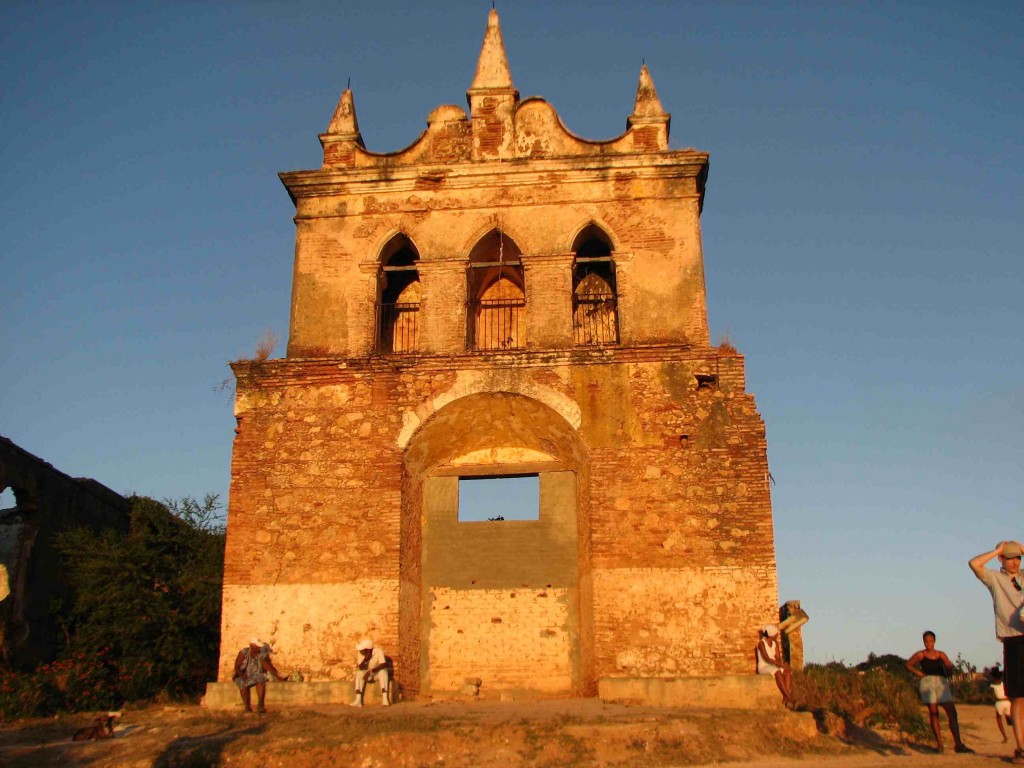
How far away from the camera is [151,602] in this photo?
15594 millimetres

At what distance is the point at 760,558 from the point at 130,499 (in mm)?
13708

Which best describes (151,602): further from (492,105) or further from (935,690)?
(935,690)

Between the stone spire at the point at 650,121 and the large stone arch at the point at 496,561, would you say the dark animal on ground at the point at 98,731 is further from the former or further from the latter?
the stone spire at the point at 650,121

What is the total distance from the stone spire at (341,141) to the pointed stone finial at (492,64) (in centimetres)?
196

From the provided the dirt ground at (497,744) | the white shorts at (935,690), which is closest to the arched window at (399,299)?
the dirt ground at (497,744)

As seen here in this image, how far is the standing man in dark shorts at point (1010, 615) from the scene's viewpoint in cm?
736

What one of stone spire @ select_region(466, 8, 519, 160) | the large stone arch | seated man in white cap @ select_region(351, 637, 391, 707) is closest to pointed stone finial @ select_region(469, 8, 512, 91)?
stone spire @ select_region(466, 8, 519, 160)

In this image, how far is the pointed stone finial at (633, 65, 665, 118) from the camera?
14836mm

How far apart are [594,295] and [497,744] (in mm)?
7578

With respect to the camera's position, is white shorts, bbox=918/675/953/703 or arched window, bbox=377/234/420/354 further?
arched window, bbox=377/234/420/354

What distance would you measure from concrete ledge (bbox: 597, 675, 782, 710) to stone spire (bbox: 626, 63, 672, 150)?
763 cm

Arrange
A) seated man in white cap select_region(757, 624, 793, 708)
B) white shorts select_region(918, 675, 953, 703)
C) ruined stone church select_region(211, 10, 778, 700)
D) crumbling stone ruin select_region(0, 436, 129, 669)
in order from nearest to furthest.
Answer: white shorts select_region(918, 675, 953, 703) → seated man in white cap select_region(757, 624, 793, 708) → ruined stone church select_region(211, 10, 778, 700) → crumbling stone ruin select_region(0, 436, 129, 669)

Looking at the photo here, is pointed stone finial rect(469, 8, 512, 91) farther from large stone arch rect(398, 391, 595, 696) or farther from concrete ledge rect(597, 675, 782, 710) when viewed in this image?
concrete ledge rect(597, 675, 782, 710)

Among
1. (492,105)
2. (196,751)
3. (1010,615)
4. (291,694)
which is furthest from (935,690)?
(492,105)
